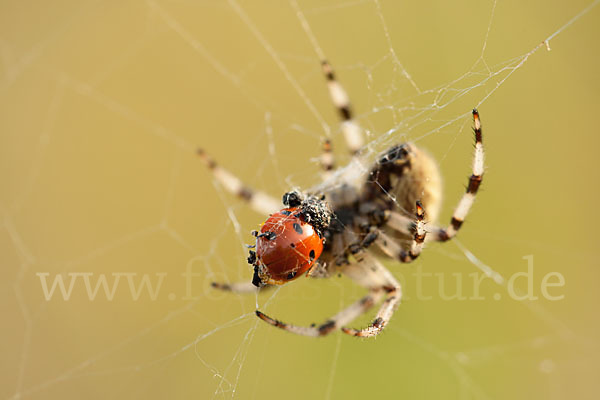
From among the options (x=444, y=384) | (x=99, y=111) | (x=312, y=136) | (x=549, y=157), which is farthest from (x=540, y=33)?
(x=99, y=111)

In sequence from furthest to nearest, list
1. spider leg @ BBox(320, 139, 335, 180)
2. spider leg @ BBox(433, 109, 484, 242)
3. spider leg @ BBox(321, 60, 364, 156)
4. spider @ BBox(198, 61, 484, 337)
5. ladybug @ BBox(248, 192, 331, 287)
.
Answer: spider leg @ BBox(321, 60, 364, 156) < spider leg @ BBox(320, 139, 335, 180) < spider @ BBox(198, 61, 484, 337) < spider leg @ BBox(433, 109, 484, 242) < ladybug @ BBox(248, 192, 331, 287)

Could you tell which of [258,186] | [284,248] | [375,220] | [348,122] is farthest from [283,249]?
[258,186]

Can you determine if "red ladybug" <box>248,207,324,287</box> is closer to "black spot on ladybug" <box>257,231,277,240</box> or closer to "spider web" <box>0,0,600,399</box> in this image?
"black spot on ladybug" <box>257,231,277,240</box>

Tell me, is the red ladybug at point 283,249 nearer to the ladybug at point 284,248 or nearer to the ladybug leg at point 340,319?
the ladybug at point 284,248

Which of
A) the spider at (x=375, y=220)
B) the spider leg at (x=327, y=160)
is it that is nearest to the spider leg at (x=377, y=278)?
the spider at (x=375, y=220)

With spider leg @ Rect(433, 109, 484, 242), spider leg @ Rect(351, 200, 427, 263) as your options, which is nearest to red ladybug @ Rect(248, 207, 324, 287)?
spider leg @ Rect(351, 200, 427, 263)

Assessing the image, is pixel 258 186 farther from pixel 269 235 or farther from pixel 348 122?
pixel 269 235
